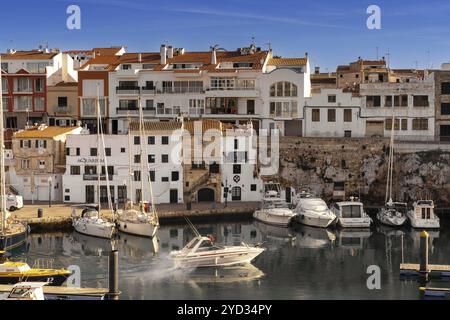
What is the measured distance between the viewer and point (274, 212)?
4716cm

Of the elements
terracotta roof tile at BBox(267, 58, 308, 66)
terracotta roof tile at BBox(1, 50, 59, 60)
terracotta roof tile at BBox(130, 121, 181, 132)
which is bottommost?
terracotta roof tile at BBox(130, 121, 181, 132)

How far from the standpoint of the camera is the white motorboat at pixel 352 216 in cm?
Result: 4581

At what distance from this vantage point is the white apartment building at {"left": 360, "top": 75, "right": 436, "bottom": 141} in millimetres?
56812

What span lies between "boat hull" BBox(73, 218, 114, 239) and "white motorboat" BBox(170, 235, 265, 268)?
801 cm

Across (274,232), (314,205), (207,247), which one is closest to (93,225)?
(207,247)

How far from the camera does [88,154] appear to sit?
51656 mm

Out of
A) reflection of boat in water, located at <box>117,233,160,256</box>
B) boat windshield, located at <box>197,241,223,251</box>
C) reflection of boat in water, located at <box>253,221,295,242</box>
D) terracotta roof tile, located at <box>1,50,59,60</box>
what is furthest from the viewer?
terracotta roof tile, located at <box>1,50,59,60</box>

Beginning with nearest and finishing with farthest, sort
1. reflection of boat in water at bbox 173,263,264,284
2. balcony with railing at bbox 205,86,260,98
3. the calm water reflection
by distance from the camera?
the calm water reflection < reflection of boat in water at bbox 173,263,264,284 < balcony with railing at bbox 205,86,260,98

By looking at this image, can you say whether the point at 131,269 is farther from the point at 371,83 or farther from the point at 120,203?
the point at 371,83

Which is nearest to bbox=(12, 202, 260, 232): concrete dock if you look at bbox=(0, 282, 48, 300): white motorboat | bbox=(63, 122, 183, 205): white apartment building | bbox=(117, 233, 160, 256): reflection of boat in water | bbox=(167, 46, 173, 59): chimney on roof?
bbox=(63, 122, 183, 205): white apartment building

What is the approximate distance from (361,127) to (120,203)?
65.4ft

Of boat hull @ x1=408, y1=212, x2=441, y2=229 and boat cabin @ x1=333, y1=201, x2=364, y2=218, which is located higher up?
boat cabin @ x1=333, y1=201, x2=364, y2=218

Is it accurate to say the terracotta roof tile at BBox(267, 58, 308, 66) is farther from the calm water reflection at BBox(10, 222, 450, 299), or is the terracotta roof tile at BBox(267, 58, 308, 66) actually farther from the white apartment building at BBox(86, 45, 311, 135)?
the calm water reflection at BBox(10, 222, 450, 299)

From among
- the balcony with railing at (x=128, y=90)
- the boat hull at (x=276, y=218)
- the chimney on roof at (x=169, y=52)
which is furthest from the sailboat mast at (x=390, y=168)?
the chimney on roof at (x=169, y=52)
